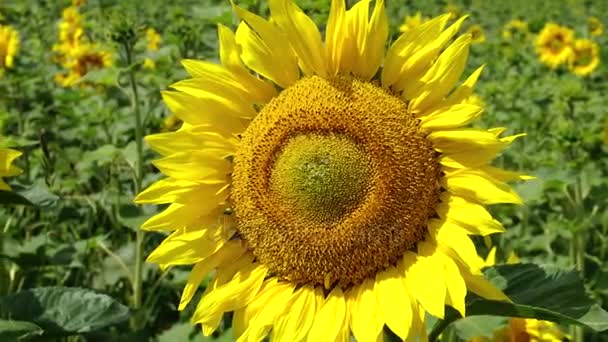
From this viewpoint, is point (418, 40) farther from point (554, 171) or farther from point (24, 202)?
point (554, 171)

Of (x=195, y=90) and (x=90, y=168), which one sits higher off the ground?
(x=195, y=90)

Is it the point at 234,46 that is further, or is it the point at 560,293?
the point at 234,46

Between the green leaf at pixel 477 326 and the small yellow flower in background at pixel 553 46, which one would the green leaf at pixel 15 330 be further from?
the small yellow flower in background at pixel 553 46

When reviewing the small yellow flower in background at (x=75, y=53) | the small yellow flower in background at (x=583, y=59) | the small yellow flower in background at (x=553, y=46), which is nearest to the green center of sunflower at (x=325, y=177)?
the small yellow flower in background at (x=75, y=53)

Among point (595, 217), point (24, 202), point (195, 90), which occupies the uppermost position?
point (195, 90)

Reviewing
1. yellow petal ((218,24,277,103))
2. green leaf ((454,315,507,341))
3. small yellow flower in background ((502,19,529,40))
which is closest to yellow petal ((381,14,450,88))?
yellow petal ((218,24,277,103))

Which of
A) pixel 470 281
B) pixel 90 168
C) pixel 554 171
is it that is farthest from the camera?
pixel 90 168

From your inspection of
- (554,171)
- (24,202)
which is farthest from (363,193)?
(554,171)
